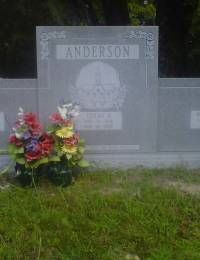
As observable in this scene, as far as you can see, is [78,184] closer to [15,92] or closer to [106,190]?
[106,190]

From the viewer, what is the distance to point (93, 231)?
3.75 m

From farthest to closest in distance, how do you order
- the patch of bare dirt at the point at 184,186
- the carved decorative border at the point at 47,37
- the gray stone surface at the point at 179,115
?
the gray stone surface at the point at 179,115
the carved decorative border at the point at 47,37
the patch of bare dirt at the point at 184,186

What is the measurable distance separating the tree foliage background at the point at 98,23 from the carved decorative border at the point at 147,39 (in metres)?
4.05

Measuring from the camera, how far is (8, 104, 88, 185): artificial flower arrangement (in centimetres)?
459

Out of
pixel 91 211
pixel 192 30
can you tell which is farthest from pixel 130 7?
pixel 91 211

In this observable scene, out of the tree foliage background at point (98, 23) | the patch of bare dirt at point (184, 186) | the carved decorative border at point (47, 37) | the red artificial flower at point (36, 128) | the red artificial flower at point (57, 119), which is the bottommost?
the patch of bare dirt at point (184, 186)

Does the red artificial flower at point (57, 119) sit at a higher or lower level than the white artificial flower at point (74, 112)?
lower

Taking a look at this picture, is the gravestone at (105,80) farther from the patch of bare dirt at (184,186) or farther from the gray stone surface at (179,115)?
the patch of bare dirt at (184,186)

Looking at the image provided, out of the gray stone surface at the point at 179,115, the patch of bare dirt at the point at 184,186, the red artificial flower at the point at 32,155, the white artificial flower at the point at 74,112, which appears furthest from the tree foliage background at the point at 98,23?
the patch of bare dirt at the point at 184,186

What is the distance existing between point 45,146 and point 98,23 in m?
6.49

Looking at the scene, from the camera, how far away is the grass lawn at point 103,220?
139 inches

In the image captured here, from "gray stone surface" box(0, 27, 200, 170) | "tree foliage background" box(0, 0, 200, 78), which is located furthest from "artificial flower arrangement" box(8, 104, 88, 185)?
"tree foliage background" box(0, 0, 200, 78)

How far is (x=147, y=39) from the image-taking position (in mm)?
5117

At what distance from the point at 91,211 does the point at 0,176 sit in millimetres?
1303
